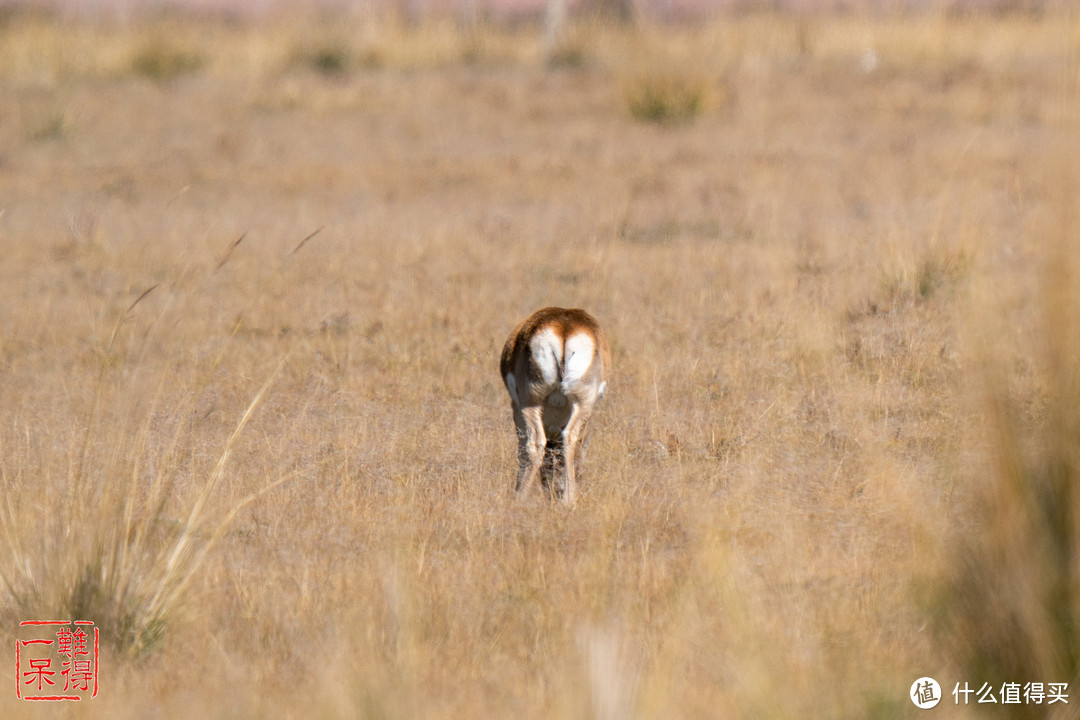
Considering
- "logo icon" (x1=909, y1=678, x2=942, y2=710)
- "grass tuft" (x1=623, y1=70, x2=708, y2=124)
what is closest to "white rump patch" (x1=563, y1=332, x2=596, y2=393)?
"logo icon" (x1=909, y1=678, x2=942, y2=710)

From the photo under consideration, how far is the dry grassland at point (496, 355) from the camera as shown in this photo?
303 centimetres

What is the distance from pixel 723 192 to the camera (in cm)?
1216

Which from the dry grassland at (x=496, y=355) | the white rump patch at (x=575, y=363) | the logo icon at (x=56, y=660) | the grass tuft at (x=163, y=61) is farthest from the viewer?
the grass tuft at (x=163, y=61)

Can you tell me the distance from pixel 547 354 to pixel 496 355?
229 centimetres

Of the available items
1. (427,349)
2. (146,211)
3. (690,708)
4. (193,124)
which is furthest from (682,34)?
(690,708)

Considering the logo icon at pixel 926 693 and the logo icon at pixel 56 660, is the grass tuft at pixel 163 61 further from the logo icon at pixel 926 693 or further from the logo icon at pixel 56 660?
the logo icon at pixel 926 693

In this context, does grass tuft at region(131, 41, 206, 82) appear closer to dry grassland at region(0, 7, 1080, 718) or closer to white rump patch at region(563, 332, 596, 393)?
dry grassland at region(0, 7, 1080, 718)

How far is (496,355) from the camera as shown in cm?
760

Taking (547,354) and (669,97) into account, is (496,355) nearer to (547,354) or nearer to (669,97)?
(547,354)

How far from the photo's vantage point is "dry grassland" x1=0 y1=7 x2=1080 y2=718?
9.93ft

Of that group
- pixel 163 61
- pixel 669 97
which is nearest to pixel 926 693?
pixel 669 97

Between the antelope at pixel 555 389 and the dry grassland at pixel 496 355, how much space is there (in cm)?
20

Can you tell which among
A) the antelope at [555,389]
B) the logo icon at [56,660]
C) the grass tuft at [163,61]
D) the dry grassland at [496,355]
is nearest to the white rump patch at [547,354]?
Result: the antelope at [555,389]

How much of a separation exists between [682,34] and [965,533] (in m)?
18.4
